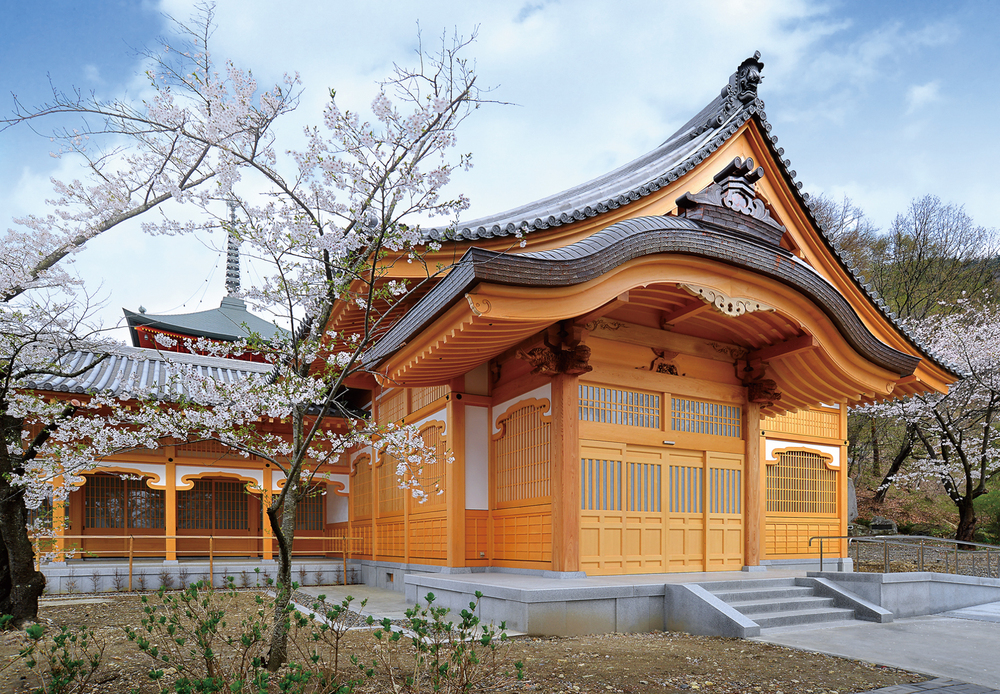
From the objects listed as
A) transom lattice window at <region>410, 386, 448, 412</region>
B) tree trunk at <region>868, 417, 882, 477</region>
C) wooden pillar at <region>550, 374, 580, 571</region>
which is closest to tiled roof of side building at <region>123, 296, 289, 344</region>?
transom lattice window at <region>410, 386, 448, 412</region>

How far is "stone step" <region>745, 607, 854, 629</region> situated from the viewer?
8.12 meters

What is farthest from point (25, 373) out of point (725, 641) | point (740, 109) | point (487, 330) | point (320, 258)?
point (740, 109)

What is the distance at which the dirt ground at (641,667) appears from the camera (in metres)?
5.26

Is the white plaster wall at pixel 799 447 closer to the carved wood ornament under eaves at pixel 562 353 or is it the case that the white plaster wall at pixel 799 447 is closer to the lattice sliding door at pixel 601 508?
the lattice sliding door at pixel 601 508

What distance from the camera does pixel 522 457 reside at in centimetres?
960

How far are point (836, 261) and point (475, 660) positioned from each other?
32.7ft

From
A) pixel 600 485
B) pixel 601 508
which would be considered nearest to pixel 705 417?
pixel 600 485

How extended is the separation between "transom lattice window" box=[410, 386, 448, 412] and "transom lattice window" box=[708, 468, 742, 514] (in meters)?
4.13

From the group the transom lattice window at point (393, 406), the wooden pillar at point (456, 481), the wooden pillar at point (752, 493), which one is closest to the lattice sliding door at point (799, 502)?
the wooden pillar at point (752, 493)

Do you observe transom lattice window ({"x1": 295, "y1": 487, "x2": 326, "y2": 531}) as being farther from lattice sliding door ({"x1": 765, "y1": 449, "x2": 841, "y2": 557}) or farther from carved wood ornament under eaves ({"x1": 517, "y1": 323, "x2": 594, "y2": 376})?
lattice sliding door ({"x1": 765, "y1": 449, "x2": 841, "y2": 557})

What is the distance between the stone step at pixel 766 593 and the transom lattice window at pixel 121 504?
37.7ft

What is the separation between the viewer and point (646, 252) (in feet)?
26.0

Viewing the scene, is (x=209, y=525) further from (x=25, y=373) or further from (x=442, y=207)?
(x=442, y=207)

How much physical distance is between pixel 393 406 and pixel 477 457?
131 inches
